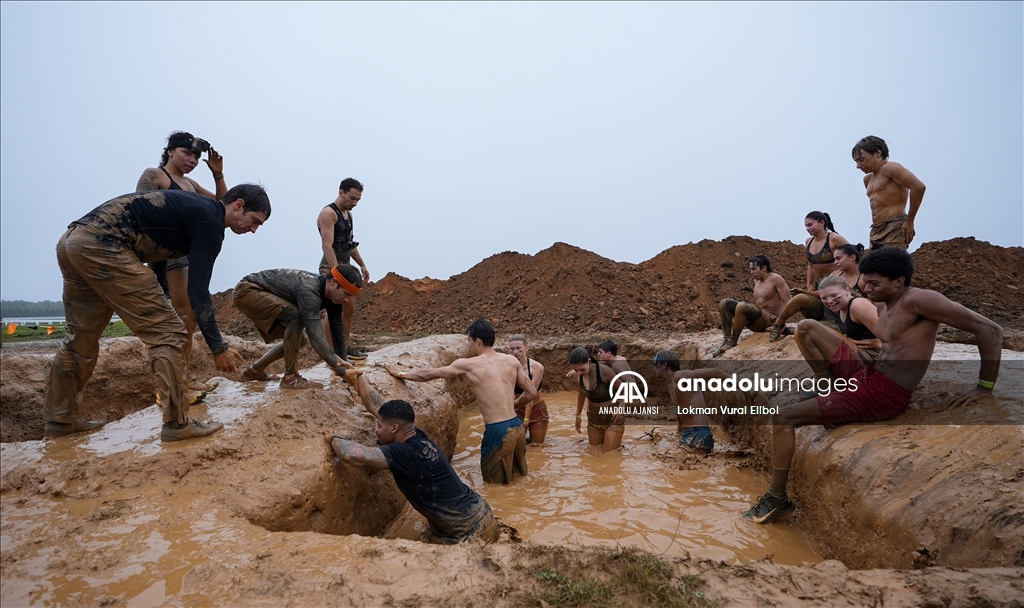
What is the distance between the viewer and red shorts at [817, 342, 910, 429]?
11.1 ft

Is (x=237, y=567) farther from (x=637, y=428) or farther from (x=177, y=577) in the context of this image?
(x=637, y=428)

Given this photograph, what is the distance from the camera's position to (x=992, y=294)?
496 inches

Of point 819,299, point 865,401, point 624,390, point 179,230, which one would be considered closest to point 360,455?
point 179,230

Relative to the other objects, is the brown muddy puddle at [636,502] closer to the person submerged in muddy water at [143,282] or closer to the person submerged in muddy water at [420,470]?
the person submerged in muddy water at [420,470]

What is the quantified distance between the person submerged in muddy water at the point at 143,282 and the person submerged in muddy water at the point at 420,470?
104cm

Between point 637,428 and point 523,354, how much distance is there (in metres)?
2.13

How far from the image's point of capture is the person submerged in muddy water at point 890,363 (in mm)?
3139

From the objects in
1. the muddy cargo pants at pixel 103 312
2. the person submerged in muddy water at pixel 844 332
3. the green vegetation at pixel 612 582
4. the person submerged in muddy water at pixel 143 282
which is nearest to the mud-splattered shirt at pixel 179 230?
the person submerged in muddy water at pixel 143 282

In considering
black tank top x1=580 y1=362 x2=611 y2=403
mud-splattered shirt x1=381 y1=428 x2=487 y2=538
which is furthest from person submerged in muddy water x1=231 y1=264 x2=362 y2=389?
black tank top x1=580 y1=362 x2=611 y2=403

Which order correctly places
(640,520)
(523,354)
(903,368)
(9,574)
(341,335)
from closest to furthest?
(9,574) → (903,368) → (640,520) → (341,335) → (523,354)

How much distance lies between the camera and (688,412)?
5754 millimetres

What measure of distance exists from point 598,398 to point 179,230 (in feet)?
13.8

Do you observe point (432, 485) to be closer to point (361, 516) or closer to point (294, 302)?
point (361, 516)

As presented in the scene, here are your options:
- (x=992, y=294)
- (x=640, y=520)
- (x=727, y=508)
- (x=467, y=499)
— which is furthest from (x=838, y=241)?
(x=992, y=294)
